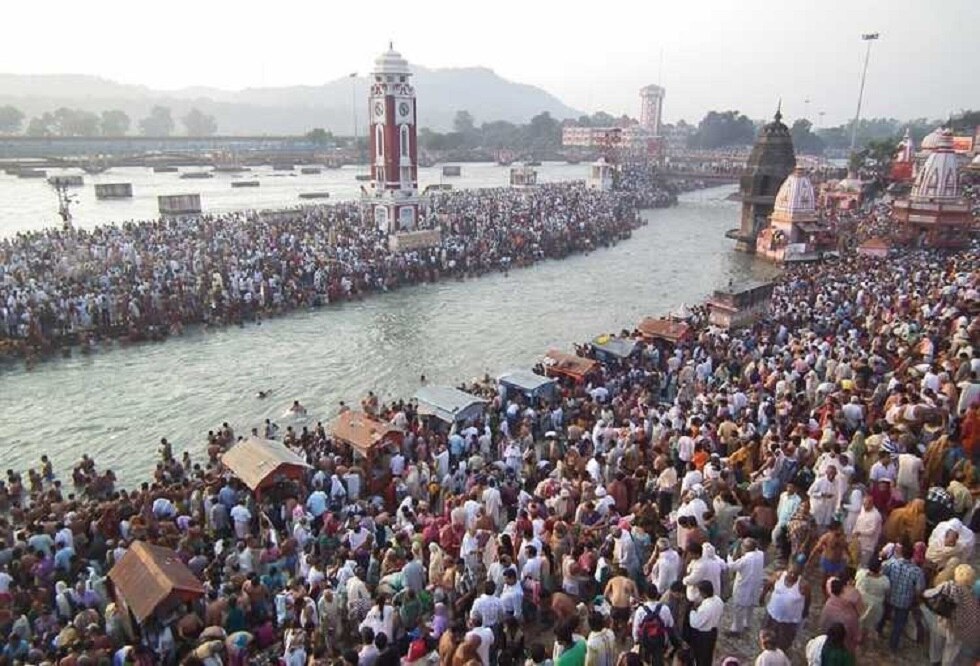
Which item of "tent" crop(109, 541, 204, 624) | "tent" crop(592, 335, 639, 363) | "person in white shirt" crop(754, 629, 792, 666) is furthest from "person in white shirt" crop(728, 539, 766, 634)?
"tent" crop(592, 335, 639, 363)

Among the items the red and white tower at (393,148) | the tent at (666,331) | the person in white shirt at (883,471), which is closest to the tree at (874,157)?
the red and white tower at (393,148)

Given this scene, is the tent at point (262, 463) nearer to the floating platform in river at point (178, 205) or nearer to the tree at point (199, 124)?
the floating platform in river at point (178, 205)

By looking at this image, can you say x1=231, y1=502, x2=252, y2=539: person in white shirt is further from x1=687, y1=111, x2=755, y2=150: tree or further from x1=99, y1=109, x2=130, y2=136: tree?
x1=99, y1=109, x2=130, y2=136: tree

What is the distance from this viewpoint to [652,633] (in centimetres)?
548

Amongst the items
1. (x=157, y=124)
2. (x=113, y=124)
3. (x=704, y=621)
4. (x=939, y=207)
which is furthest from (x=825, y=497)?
(x=157, y=124)

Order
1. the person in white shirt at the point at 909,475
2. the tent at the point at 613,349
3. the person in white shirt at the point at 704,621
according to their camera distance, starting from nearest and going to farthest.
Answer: the person in white shirt at the point at 704,621
the person in white shirt at the point at 909,475
the tent at the point at 613,349

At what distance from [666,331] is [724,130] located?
120897 mm

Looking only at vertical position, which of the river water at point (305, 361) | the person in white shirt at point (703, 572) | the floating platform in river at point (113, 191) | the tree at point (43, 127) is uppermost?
the tree at point (43, 127)

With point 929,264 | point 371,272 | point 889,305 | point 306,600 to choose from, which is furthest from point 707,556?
point 929,264

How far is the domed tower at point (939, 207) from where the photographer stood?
30.8 metres

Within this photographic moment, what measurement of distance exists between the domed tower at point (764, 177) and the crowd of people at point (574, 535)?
27.5 metres

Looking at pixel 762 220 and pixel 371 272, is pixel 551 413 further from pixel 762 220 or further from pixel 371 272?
pixel 762 220

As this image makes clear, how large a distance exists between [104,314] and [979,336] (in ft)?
68.1

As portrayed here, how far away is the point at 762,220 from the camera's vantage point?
133 feet
